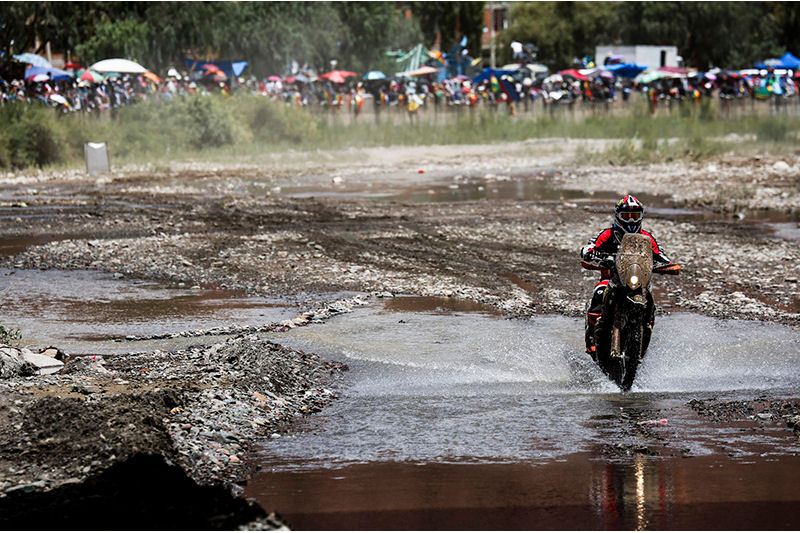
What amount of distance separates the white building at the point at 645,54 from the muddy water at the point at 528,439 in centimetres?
6359

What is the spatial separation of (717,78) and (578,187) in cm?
3103

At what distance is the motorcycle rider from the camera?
11.0 meters

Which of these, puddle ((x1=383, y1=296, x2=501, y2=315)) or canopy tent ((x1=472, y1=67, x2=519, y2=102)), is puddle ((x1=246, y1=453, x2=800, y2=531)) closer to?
puddle ((x1=383, y1=296, x2=501, y2=315))

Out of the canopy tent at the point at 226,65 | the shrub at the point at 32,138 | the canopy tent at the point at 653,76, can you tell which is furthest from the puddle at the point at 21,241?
the canopy tent at the point at 653,76

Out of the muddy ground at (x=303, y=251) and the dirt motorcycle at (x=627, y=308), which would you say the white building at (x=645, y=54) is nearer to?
the muddy ground at (x=303, y=251)

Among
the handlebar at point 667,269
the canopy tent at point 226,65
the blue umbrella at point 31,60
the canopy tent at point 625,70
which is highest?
the blue umbrella at point 31,60

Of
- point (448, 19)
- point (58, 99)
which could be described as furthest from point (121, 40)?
point (448, 19)

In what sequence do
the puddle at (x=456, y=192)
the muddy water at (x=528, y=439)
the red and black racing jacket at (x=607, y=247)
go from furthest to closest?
the puddle at (x=456, y=192), the red and black racing jacket at (x=607, y=247), the muddy water at (x=528, y=439)

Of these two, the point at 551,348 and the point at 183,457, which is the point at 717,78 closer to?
the point at 551,348

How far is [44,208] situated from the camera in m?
26.7

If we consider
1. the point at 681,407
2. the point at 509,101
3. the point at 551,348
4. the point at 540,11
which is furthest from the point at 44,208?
the point at 540,11

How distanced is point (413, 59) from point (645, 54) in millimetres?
15274

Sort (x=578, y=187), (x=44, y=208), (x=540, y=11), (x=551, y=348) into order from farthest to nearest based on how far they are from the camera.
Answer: (x=540, y=11), (x=578, y=187), (x=44, y=208), (x=551, y=348)

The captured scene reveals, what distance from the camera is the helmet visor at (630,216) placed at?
10977 mm
